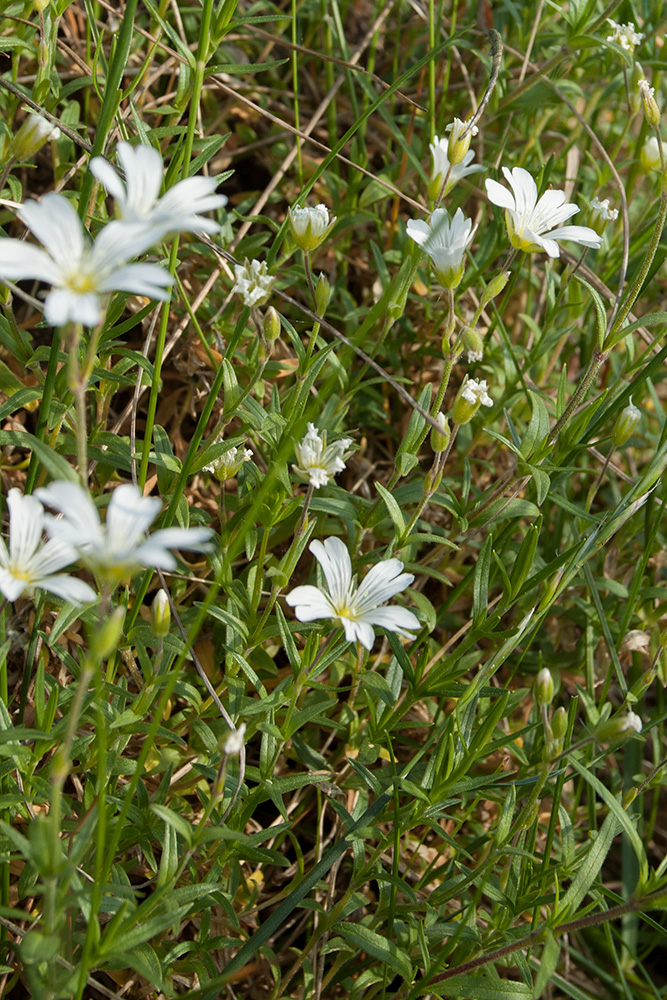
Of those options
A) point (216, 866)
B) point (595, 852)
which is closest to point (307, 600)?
point (216, 866)

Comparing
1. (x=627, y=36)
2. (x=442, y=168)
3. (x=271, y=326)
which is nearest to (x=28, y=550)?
(x=271, y=326)

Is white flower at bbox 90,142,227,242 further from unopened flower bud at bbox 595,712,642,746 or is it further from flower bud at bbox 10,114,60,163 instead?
unopened flower bud at bbox 595,712,642,746

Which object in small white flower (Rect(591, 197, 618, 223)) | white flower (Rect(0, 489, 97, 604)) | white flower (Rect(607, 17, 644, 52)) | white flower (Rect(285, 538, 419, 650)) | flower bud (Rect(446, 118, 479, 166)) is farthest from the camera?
white flower (Rect(607, 17, 644, 52))

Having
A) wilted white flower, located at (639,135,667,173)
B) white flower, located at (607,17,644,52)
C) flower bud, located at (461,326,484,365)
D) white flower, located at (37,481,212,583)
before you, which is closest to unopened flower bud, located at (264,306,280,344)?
flower bud, located at (461,326,484,365)

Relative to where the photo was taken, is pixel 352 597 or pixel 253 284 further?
pixel 253 284

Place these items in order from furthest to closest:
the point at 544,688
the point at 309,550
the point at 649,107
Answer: the point at 309,550 < the point at 649,107 < the point at 544,688

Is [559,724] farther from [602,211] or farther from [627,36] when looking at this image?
[627,36]

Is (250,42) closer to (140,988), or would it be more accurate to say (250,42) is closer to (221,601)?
(221,601)
